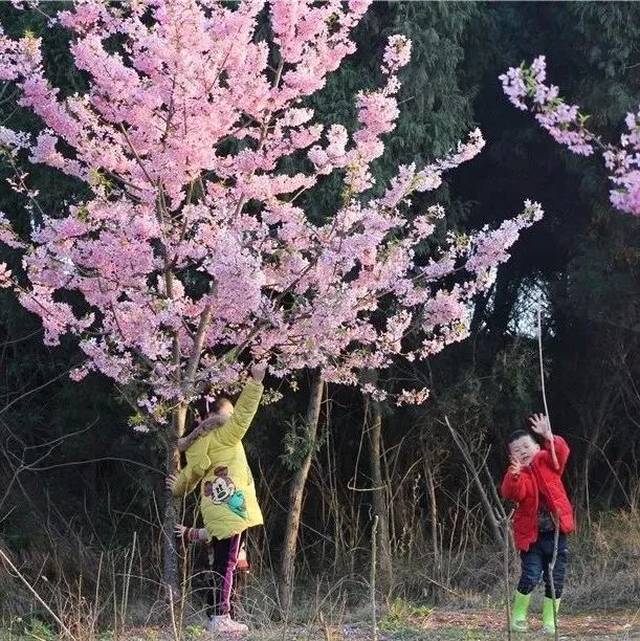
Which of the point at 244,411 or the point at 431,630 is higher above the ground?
the point at 244,411

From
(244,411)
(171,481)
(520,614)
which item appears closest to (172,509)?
(171,481)

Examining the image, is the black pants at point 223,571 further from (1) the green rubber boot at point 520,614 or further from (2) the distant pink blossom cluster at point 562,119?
(2) the distant pink blossom cluster at point 562,119

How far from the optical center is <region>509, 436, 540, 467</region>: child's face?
17.6 feet

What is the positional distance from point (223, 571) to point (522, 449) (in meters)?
1.59

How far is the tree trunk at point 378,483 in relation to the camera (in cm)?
820

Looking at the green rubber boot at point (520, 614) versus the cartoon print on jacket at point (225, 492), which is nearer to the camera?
the green rubber boot at point (520, 614)

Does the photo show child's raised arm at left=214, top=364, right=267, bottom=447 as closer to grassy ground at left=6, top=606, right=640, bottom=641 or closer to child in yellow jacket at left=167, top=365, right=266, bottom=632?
child in yellow jacket at left=167, top=365, right=266, bottom=632

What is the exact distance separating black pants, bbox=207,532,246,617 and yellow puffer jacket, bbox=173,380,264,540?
0.06 m

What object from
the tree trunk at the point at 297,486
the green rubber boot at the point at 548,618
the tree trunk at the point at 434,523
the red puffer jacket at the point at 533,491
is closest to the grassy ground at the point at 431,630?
the green rubber boot at the point at 548,618

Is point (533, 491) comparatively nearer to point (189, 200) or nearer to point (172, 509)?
point (172, 509)

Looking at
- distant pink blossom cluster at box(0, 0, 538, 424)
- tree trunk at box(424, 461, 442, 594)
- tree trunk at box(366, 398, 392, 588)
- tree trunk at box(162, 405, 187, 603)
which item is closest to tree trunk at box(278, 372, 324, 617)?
tree trunk at box(366, 398, 392, 588)

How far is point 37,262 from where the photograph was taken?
5805 mm

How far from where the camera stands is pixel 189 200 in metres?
6.01

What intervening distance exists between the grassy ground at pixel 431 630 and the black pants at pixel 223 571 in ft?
0.46
